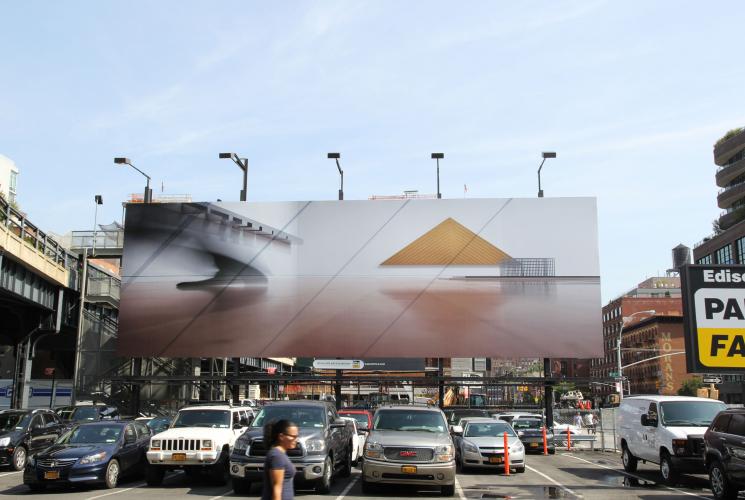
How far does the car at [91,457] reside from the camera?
14.6 meters

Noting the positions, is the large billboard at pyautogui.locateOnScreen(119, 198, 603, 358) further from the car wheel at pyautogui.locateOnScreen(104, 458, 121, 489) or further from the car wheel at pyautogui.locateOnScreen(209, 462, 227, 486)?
the car wheel at pyautogui.locateOnScreen(104, 458, 121, 489)

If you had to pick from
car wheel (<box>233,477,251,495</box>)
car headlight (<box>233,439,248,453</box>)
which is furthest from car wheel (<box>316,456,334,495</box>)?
car headlight (<box>233,439,248,453</box>)

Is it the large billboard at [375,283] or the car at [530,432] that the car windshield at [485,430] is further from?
the large billboard at [375,283]

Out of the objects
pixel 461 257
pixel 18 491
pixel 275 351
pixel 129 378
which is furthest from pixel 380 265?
pixel 18 491

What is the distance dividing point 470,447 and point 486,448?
1.50 feet

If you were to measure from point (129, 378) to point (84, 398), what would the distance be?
161 inches

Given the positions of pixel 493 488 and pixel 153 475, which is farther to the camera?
pixel 153 475

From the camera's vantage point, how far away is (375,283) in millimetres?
41156

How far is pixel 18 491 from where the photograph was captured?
1500cm

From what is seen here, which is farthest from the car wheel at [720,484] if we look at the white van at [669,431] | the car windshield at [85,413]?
the car windshield at [85,413]

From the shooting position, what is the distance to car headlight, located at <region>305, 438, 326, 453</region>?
1386cm

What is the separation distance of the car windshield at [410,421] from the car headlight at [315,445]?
1562 millimetres

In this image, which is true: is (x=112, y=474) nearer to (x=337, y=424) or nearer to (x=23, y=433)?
(x=337, y=424)

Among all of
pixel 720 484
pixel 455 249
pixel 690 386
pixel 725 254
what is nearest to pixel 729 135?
pixel 725 254
